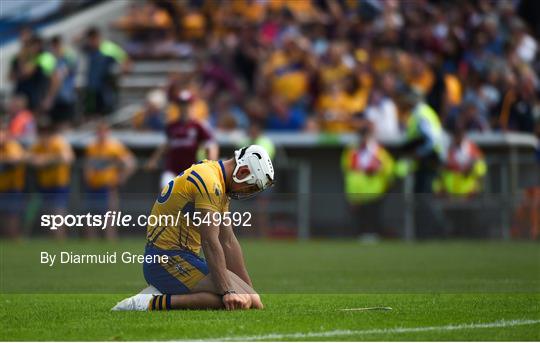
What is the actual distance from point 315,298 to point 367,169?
13.0 m

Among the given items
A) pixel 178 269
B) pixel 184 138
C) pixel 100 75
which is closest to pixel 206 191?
pixel 178 269

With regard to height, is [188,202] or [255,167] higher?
[255,167]

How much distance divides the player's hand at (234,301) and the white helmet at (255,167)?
932 millimetres

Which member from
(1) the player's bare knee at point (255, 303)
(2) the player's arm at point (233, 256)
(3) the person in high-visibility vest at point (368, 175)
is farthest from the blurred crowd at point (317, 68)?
(1) the player's bare knee at point (255, 303)

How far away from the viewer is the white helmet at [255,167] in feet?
33.1

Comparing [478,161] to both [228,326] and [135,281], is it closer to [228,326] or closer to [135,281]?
[135,281]

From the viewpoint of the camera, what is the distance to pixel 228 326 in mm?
9109

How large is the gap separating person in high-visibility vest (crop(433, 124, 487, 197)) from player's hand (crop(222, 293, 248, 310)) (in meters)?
14.9

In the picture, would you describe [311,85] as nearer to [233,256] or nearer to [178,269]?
[233,256]

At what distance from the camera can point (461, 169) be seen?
2489 cm

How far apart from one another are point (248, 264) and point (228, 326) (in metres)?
8.69

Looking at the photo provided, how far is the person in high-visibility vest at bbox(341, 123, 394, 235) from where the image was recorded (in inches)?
950

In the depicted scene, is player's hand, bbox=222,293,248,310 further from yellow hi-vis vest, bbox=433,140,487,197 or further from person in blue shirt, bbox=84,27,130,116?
person in blue shirt, bbox=84,27,130,116

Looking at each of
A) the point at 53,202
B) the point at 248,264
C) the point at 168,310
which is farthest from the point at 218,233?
the point at 53,202
